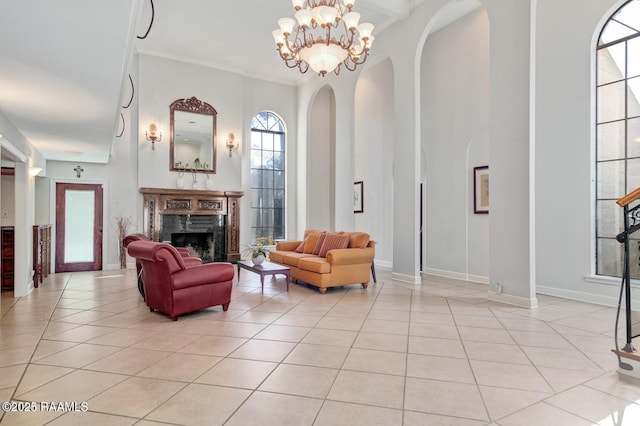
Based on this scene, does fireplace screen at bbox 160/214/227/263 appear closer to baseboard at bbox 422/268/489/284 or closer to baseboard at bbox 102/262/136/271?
baseboard at bbox 102/262/136/271

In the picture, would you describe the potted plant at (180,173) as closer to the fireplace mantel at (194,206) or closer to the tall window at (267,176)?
A: the fireplace mantel at (194,206)

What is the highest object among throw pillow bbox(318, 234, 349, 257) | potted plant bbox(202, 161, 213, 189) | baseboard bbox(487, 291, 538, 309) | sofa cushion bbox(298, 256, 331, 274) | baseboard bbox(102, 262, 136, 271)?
potted plant bbox(202, 161, 213, 189)

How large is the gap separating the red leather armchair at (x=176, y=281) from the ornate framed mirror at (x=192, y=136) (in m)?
4.57

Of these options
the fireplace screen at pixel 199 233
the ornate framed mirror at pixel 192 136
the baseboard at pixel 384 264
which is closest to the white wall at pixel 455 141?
the baseboard at pixel 384 264

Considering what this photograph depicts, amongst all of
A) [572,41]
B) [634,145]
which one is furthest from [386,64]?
[634,145]

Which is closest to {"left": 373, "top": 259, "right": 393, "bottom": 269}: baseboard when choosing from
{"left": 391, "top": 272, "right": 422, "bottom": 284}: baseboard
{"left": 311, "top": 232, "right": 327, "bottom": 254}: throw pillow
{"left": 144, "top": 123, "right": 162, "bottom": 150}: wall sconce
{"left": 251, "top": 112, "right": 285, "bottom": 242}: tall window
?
{"left": 391, "top": 272, "right": 422, "bottom": 284}: baseboard

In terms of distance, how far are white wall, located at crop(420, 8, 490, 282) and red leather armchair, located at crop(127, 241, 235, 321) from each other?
4338 millimetres

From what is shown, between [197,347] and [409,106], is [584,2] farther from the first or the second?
[197,347]

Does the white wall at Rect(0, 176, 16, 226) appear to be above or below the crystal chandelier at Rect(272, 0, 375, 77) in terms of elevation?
below

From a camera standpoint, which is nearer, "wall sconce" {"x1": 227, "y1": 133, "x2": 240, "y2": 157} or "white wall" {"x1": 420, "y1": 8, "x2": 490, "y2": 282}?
"white wall" {"x1": 420, "y1": 8, "x2": 490, "y2": 282}

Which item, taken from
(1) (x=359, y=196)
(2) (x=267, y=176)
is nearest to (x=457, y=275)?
(1) (x=359, y=196)

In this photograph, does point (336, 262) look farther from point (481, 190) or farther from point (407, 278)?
point (481, 190)

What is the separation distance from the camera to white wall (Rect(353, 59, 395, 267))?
8.52m

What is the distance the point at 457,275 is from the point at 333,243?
2452 millimetres
